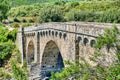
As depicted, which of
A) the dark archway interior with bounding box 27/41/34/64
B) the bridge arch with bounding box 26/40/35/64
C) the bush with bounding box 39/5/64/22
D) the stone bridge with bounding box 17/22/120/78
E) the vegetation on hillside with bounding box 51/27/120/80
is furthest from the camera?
the bush with bounding box 39/5/64/22

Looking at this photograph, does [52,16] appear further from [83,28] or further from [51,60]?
[83,28]

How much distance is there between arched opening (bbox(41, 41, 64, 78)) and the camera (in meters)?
35.1

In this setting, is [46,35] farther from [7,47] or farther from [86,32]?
Result: [7,47]

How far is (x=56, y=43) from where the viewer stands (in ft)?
97.5

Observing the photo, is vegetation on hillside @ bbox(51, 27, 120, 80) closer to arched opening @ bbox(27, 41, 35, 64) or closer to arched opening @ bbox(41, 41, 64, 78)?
arched opening @ bbox(41, 41, 64, 78)

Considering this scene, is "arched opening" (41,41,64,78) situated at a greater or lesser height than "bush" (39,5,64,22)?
lesser

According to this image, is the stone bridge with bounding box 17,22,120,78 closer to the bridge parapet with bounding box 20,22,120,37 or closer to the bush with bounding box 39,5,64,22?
the bridge parapet with bounding box 20,22,120,37

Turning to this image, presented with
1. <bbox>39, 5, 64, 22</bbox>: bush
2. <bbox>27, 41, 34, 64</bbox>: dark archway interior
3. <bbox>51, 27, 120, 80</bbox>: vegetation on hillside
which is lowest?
<bbox>27, 41, 34, 64</bbox>: dark archway interior

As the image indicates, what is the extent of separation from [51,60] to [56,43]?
7.25 metres

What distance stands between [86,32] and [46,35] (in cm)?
1201

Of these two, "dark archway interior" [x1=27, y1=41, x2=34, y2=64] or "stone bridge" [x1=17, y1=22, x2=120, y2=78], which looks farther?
"dark archway interior" [x1=27, y1=41, x2=34, y2=64]

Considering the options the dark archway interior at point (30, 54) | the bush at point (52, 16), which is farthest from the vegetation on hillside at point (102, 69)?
the bush at point (52, 16)

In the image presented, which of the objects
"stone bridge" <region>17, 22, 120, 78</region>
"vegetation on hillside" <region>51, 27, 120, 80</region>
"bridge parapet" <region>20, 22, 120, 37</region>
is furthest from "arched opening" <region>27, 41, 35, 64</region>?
"vegetation on hillside" <region>51, 27, 120, 80</region>

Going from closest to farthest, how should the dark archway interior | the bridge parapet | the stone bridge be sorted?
1. the bridge parapet
2. the stone bridge
3. the dark archway interior
